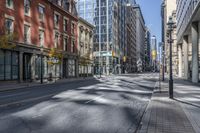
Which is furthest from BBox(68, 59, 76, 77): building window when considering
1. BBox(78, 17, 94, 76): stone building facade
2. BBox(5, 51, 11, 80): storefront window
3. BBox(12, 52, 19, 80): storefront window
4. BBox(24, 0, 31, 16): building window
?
BBox(5, 51, 11, 80): storefront window

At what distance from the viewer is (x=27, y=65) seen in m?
36.1

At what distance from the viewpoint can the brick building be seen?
3155cm

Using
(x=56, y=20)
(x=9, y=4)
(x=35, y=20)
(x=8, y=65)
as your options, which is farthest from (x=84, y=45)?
(x=8, y=65)

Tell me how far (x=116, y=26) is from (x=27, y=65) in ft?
221

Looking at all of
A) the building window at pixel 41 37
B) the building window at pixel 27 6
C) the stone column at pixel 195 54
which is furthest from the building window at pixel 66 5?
the stone column at pixel 195 54

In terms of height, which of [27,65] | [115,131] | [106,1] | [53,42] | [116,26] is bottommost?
[115,131]

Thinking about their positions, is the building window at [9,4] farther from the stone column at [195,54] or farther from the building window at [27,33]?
the stone column at [195,54]

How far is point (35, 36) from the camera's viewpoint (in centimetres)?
3759

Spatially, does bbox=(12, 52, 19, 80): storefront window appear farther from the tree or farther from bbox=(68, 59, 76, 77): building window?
bbox=(68, 59, 76, 77): building window

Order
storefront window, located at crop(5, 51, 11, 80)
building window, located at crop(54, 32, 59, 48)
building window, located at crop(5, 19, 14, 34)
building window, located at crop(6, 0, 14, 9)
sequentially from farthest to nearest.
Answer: building window, located at crop(54, 32, 59, 48), building window, located at crop(6, 0, 14, 9), building window, located at crop(5, 19, 14, 34), storefront window, located at crop(5, 51, 11, 80)

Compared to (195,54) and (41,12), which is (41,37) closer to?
(41,12)

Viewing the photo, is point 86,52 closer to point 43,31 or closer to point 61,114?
point 43,31

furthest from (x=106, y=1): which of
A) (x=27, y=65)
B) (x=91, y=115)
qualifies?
(x=91, y=115)

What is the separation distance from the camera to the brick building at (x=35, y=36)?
31.5 metres
